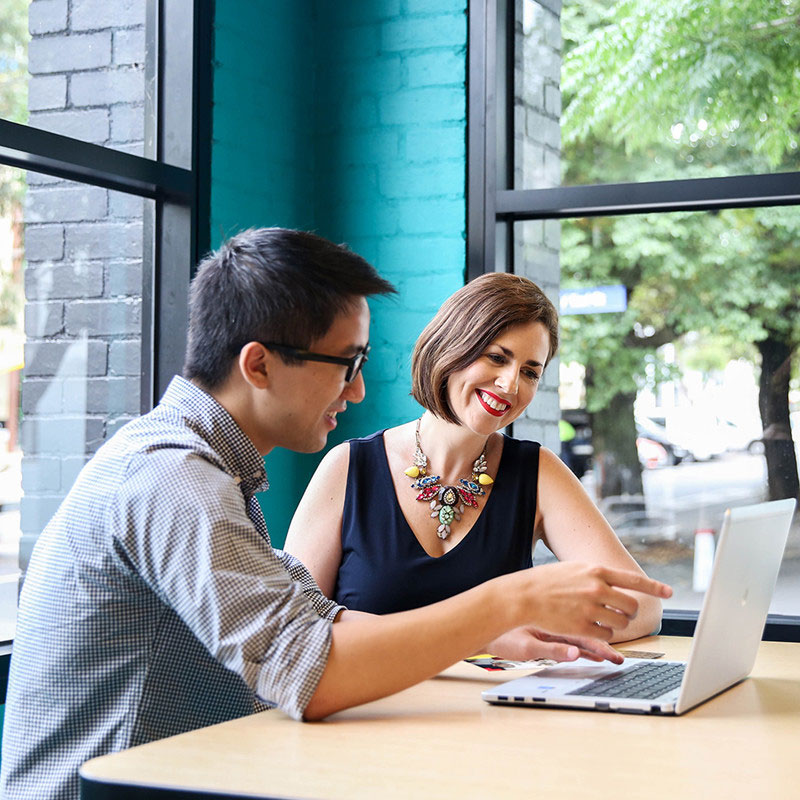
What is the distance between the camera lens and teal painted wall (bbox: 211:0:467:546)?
3.09m

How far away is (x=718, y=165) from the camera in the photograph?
9.64 ft

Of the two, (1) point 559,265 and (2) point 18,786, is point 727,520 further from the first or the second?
(1) point 559,265

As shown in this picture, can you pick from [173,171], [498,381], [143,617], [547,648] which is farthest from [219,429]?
[173,171]

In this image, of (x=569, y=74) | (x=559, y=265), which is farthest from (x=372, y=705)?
(x=569, y=74)

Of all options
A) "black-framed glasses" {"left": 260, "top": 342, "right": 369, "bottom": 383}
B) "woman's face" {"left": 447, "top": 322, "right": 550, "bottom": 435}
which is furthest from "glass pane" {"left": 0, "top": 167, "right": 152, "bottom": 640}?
"black-framed glasses" {"left": 260, "top": 342, "right": 369, "bottom": 383}

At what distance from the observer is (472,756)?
120 centimetres

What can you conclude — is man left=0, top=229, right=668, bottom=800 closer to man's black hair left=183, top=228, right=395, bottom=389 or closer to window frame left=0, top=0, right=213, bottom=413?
man's black hair left=183, top=228, right=395, bottom=389

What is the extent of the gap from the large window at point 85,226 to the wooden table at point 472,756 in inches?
53.6

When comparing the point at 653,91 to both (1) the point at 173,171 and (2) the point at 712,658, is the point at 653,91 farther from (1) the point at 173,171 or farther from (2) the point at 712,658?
(2) the point at 712,658

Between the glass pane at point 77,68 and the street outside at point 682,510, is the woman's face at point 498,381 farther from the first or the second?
the glass pane at point 77,68

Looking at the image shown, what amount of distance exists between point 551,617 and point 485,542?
0.90m

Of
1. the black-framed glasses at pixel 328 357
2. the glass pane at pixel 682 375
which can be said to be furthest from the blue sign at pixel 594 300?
the black-framed glasses at pixel 328 357

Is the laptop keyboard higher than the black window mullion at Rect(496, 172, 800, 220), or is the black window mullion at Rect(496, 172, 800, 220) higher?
the black window mullion at Rect(496, 172, 800, 220)

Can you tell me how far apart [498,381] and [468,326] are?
5.4 inches
